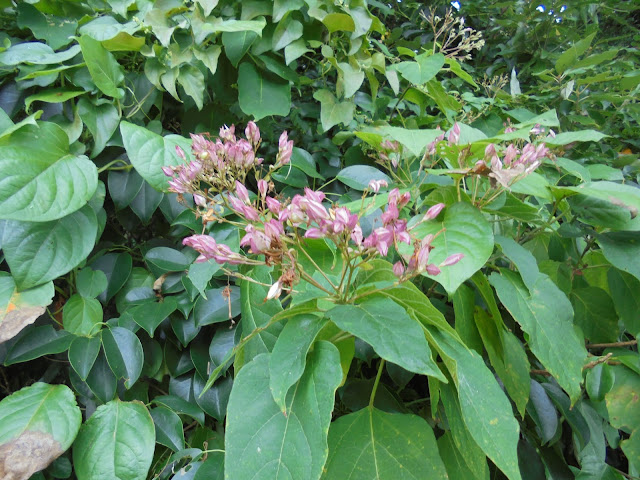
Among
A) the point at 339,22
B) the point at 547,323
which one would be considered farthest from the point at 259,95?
the point at 547,323

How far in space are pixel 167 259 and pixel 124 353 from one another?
198 mm

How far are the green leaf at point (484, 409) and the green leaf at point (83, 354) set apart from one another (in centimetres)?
59

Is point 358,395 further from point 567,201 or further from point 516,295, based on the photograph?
point 567,201

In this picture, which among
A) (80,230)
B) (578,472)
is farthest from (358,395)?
(80,230)

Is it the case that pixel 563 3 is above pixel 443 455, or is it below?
above

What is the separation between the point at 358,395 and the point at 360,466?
21cm

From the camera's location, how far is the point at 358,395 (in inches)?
27.7

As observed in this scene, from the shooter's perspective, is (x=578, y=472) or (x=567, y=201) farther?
(x=578, y=472)

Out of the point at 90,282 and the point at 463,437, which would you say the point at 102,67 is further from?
the point at 463,437

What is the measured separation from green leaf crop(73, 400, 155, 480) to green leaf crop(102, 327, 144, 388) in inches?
1.8

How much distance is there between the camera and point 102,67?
2.63 feet

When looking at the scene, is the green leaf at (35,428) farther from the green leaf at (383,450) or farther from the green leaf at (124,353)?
the green leaf at (383,450)

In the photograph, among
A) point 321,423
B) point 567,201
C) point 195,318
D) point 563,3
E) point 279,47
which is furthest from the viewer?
point 563,3

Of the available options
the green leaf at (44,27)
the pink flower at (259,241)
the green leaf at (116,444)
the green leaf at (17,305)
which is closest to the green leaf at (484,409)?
the pink flower at (259,241)
